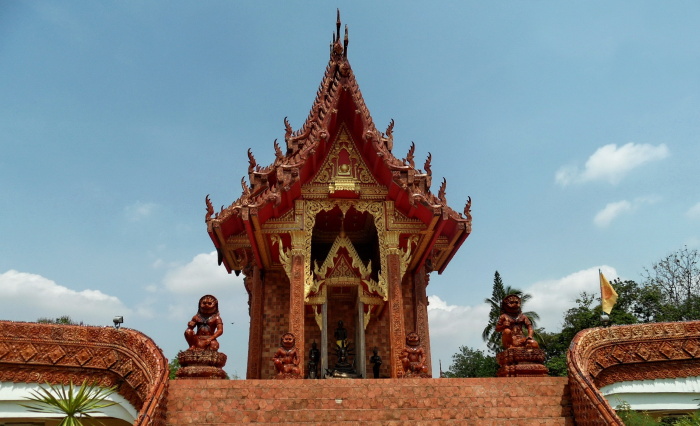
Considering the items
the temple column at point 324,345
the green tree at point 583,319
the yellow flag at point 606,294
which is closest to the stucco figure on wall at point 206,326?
the temple column at point 324,345

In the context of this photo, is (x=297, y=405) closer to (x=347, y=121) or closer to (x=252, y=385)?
(x=252, y=385)

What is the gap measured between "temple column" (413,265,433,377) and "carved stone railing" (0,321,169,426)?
7.29 meters

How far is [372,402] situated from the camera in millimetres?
7598

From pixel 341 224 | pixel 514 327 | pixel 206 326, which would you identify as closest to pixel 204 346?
pixel 206 326

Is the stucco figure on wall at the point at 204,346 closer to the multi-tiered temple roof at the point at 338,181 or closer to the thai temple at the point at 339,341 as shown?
the thai temple at the point at 339,341

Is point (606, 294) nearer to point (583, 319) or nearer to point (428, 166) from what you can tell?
point (428, 166)

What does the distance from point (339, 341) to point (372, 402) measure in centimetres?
596

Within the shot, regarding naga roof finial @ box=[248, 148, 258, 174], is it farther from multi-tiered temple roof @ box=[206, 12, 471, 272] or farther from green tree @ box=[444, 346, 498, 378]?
green tree @ box=[444, 346, 498, 378]

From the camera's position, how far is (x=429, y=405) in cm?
762

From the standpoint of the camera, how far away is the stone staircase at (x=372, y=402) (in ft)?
24.0

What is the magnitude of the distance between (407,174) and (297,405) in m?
5.97

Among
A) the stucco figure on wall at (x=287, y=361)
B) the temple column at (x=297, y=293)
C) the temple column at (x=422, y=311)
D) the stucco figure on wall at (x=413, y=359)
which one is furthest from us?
the temple column at (x=422, y=311)

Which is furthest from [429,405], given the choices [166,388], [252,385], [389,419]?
[166,388]

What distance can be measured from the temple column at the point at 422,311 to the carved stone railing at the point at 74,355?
729cm
